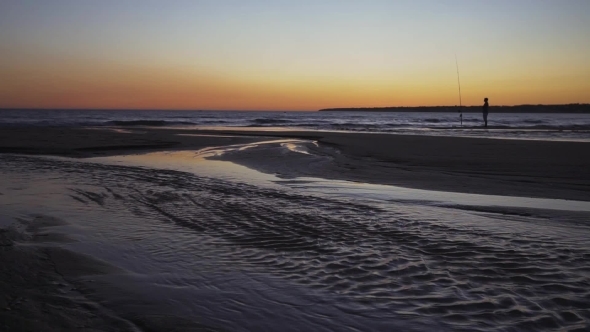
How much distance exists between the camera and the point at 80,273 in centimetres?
425

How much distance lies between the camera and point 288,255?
4953 mm

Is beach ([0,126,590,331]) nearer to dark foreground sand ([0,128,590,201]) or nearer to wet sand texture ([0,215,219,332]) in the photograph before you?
wet sand texture ([0,215,219,332])

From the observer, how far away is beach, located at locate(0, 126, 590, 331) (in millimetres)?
3404

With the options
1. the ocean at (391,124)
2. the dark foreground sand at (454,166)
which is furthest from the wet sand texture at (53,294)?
the ocean at (391,124)

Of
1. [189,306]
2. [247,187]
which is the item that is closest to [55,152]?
[247,187]

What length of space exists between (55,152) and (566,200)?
51.8 ft

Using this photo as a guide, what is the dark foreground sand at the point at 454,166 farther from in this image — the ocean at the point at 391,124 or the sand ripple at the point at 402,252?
the ocean at the point at 391,124

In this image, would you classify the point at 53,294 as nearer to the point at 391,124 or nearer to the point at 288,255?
the point at 288,255

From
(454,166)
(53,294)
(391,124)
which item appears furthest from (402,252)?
(391,124)

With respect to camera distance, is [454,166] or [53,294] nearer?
[53,294]

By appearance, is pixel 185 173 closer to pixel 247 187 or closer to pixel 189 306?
pixel 247 187

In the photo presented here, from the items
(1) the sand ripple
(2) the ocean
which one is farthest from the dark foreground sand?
(2) the ocean

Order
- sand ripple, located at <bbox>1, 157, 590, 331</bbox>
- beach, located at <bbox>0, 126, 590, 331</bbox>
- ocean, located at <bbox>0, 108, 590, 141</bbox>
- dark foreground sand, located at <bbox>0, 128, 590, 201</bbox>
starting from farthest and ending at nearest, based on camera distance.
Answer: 1. ocean, located at <bbox>0, 108, 590, 141</bbox>
2. dark foreground sand, located at <bbox>0, 128, 590, 201</bbox>
3. sand ripple, located at <bbox>1, 157, 590, 331</bbox>
4. beach, located at <bbox>0, 126, 590, 331</bbox>

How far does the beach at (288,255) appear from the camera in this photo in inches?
134
